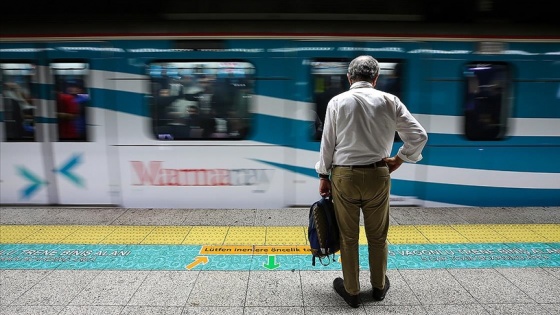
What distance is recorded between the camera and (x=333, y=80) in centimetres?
457

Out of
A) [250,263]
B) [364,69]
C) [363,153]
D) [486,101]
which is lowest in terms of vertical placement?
[250,263]

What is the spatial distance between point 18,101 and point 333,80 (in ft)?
13.0

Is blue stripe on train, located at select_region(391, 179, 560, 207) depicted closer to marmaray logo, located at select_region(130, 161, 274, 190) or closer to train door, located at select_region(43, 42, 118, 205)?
marmaray logo, located at select_region(130, 161, 274, 190)

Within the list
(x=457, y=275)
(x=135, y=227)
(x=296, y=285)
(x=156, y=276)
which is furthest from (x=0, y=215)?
(x=457, y=275)

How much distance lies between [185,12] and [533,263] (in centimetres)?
457

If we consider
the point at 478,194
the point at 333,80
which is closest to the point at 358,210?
the point at 333,80

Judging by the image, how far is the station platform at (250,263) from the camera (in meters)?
2.81

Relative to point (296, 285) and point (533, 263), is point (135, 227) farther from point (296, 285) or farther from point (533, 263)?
point (533, 263)

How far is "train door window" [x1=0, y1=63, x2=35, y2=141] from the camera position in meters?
4.71

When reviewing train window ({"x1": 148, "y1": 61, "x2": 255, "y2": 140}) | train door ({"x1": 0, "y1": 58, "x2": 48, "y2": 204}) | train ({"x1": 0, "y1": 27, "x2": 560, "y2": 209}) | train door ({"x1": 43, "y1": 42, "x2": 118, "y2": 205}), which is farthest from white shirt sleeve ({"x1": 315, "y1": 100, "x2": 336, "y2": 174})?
train door ({"x1": 0, "y1": 58, "x2": 48, "y2": 204})

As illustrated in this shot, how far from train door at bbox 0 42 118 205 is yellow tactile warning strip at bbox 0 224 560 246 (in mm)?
687

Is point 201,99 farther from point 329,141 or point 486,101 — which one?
point 486,101

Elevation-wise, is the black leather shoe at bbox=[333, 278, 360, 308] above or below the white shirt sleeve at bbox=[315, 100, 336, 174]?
below

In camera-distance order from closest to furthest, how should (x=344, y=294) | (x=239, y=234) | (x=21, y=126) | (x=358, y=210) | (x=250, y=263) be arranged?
(x=358, y=210) → (x=344, y=294) → (x=250, y=263) → (x=239, y=234) → (x=21, y=126)
